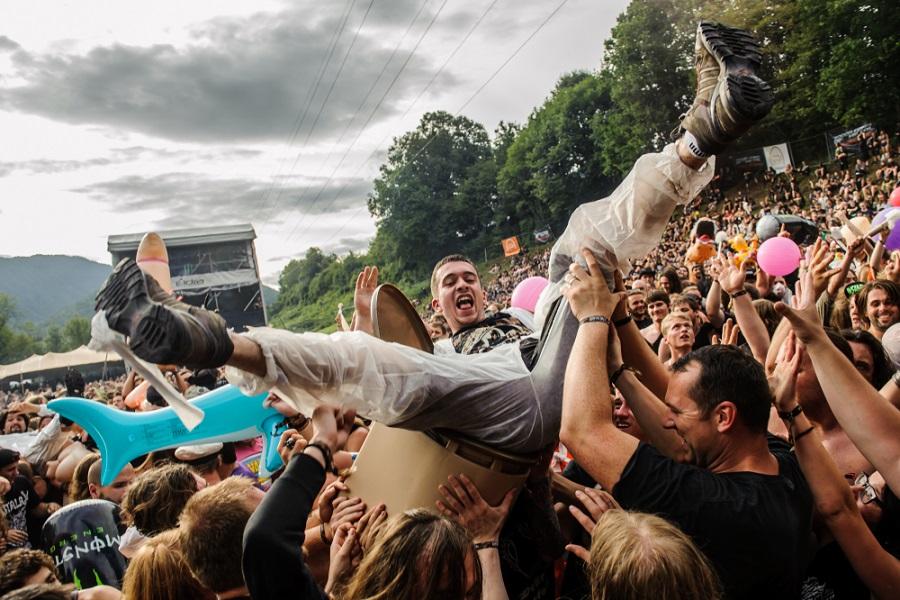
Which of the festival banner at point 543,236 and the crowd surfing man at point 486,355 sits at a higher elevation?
the festival banner at point 543,236

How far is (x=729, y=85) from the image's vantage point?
2301 mm

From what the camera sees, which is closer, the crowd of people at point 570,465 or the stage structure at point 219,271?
the crowd of people at point 570,465

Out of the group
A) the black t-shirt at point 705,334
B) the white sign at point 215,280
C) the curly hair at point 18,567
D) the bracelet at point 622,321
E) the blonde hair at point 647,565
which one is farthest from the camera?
the white sign at point 215,280

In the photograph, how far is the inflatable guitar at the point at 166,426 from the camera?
13.4 feet

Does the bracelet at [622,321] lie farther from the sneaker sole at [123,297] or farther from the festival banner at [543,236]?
the festival banner at [543,236]

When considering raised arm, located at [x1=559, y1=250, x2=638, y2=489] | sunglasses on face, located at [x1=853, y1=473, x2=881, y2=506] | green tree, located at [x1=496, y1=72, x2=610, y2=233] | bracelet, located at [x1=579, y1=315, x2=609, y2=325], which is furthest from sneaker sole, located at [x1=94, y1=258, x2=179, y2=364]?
green tree, located at [x1=496, y1=72, x2=610, y2=233]

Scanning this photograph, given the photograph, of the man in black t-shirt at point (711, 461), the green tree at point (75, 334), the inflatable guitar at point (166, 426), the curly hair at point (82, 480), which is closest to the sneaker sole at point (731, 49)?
the man in black t-shirt at point (711, 461)

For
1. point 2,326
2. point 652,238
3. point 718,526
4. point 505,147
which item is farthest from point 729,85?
point 2,326

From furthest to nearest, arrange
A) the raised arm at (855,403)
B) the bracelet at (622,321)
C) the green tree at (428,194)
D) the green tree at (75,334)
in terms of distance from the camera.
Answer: the green tree at (75,334) → the green tree at (428,194) → the bracelet at (622,321) → the raised arm at (855,403)

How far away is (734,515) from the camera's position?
6.28 ft

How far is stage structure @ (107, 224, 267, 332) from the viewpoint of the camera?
83.6 feet

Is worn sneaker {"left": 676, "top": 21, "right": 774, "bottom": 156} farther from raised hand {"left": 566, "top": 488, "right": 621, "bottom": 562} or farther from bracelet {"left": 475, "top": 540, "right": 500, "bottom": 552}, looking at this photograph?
bracelet {"left": 475, "top": 540, "right": 500, "bottom": 552}

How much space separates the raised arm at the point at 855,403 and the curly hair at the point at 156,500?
112 inches

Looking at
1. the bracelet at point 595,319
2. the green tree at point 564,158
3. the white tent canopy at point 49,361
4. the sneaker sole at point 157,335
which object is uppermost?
the green tree at point 564,158
